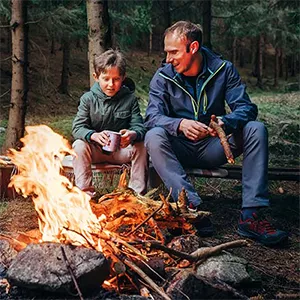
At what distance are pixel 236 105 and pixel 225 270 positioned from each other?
1.82 meters

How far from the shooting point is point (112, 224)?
3.36 meters

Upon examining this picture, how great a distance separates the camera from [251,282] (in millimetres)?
2988

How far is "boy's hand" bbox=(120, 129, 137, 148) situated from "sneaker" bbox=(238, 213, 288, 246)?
1205mm

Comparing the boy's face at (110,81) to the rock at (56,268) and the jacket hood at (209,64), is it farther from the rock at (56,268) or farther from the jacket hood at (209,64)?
the rock at (56,268)

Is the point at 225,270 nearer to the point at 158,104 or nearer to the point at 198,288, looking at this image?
the point at 198,288

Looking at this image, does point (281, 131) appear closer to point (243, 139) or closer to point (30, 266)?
point (243, 139)

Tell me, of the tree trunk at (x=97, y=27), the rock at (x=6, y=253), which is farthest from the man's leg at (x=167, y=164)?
the tree trunk at (x=97, y=27)

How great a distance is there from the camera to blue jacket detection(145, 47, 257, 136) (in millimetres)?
4391

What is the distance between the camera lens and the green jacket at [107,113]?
14.8ft

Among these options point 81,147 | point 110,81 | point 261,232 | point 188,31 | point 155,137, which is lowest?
point 261,232

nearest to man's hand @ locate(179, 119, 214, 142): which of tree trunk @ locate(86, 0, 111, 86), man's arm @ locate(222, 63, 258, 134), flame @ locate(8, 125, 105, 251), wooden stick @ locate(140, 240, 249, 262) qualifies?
man's arm @ locate(222, 63, 258, 134)

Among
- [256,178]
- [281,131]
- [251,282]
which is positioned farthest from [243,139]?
[281,131]

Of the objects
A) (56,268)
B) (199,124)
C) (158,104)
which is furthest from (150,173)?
(56,268)

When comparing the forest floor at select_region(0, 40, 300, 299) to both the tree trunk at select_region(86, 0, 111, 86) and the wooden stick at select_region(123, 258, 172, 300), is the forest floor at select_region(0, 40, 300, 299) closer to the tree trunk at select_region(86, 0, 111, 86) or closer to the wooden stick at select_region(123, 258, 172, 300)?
the wooden stick at select_region(123, 258, 172, 300)
